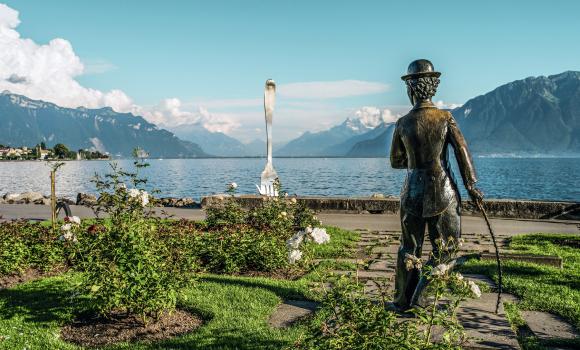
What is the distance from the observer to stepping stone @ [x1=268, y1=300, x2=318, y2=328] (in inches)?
215

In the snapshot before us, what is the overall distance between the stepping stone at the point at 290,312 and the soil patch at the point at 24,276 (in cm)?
436

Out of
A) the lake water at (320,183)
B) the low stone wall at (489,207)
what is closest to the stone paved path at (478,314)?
the low stone wall at (489,207)

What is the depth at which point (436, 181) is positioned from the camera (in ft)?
Result: 16.4

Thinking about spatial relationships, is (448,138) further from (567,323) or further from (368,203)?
(368,203)

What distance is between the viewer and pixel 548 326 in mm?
5488

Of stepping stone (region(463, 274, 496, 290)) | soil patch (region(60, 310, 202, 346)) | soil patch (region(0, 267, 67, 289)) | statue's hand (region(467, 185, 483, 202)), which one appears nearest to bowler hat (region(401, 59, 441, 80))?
statue's hand (region(467, 185, 483, 202))

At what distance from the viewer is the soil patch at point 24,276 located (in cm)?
775

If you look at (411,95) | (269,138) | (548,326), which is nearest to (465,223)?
(269,138)

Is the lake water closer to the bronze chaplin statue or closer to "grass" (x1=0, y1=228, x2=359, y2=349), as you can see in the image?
"grass" (x1=0, y1=228, x2=359, y2=349)

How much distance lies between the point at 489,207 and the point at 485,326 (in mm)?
11029

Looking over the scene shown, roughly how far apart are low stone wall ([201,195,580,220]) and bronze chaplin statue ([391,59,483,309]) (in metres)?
9.25

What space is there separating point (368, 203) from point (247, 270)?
8189 millimetres

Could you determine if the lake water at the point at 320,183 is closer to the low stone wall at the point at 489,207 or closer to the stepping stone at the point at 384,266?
the low stone wall at the point at 489,207

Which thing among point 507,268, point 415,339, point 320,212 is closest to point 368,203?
point 320,212
